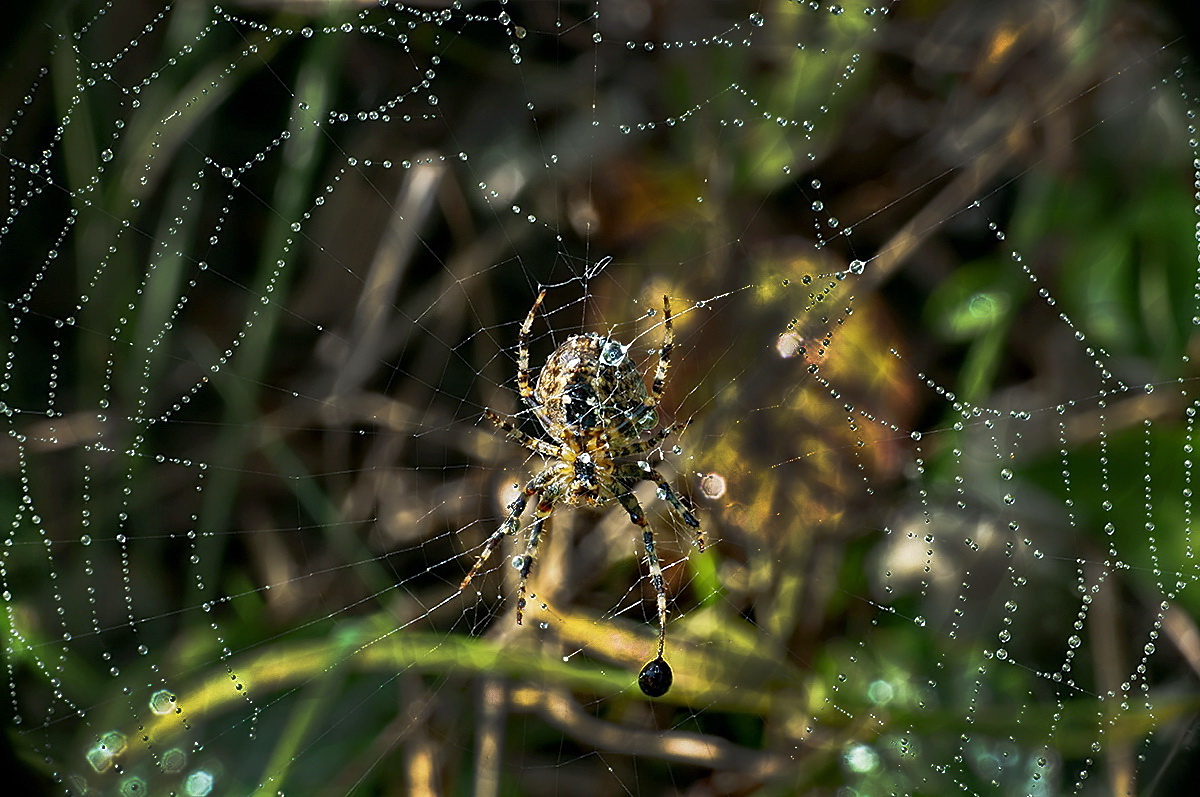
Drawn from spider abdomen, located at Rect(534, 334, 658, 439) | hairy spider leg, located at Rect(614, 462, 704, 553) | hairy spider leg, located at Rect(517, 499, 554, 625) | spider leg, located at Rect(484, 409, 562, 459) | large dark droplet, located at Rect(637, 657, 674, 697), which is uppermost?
spider abdomen, located at Rect(534, 334, 658, 439)

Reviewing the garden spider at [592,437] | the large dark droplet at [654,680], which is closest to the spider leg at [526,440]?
the garden spider at [592,437]

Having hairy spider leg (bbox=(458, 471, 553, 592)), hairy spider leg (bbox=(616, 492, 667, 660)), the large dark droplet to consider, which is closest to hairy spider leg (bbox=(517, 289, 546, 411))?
hairy spider leg (bbox=(458, 471, 553, 592))

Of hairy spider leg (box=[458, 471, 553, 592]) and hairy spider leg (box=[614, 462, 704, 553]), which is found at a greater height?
hairy spider leg (box=[614, 462, 704, 553])

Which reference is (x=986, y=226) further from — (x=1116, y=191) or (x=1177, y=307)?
(x=1177, y=307)

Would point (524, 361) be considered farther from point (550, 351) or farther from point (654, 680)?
point (654, 680)

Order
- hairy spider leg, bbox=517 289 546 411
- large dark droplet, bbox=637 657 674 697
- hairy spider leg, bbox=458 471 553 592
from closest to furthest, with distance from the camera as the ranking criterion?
large dark droplet, bbox=637 657 674 697
hairy spider leg, bbox=517 289 546 411
hairy spider leg, bbox=458 471 553 592

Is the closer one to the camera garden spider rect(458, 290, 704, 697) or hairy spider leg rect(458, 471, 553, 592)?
garden spider rect(458, 290, 704, 697)

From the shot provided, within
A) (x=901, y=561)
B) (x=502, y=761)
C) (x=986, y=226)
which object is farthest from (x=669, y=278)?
(x=502, y=761)

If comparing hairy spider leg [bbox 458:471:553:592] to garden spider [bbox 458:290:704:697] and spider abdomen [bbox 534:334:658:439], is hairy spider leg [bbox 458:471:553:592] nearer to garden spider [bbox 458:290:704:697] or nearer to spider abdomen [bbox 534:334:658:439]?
garden spider [bbox 458:290:704:697]
